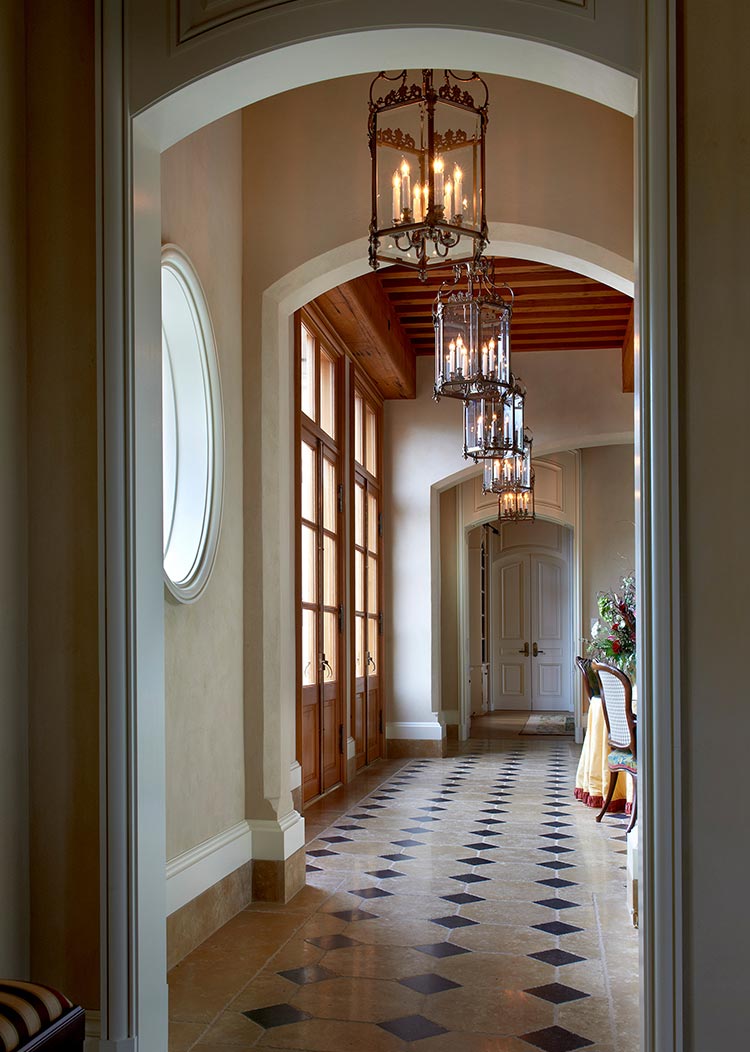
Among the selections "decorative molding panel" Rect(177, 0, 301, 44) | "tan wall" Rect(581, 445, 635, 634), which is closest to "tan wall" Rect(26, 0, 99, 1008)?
"decorative molding panel" Rect(177, 0, 301, 44)

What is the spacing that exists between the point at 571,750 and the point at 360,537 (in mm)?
3914

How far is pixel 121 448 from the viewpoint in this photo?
2.94 m

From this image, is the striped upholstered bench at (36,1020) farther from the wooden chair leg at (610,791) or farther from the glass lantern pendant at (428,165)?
the wooden chair leg at (610,791)

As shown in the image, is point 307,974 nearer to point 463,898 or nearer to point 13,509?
point 463,898

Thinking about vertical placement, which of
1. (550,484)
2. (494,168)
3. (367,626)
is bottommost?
(367,626)

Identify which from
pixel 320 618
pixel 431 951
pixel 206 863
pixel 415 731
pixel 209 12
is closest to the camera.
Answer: pixel 209 12

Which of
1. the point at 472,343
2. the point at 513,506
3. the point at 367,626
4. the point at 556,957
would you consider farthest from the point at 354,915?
the point at 513,506

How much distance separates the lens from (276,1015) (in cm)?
345

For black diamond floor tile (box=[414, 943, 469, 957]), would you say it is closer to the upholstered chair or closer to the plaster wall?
the upholstered chair

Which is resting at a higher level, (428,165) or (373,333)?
(373,333)

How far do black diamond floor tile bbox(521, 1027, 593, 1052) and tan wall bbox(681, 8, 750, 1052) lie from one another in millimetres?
786

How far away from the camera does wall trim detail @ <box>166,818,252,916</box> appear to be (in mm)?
3945

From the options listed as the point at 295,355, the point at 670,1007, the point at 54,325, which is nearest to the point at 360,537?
the point at 295,355

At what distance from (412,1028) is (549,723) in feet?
39.7
